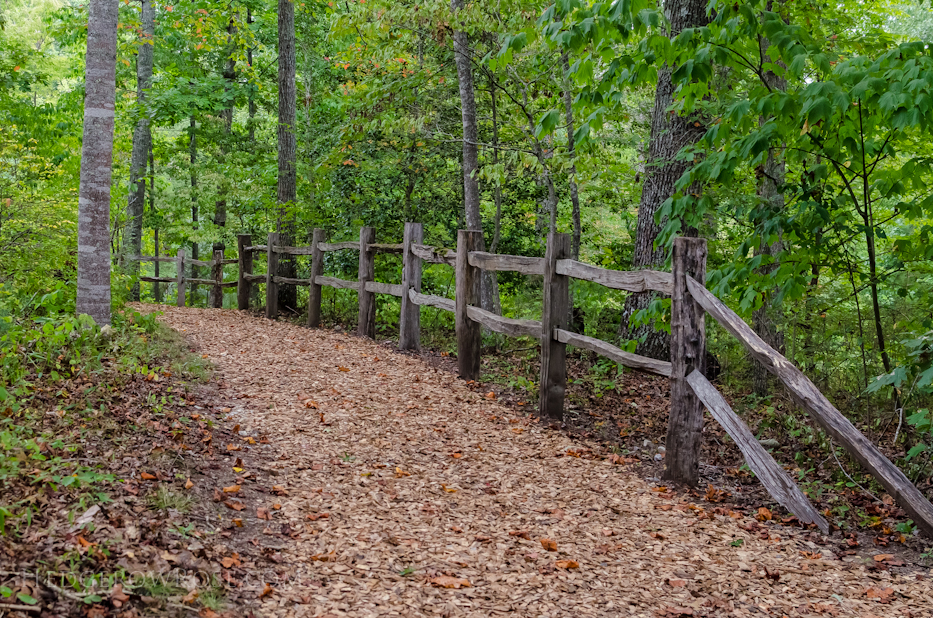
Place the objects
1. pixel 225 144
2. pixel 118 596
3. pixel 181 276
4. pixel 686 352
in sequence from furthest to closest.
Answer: pixel 225 144 → pixel 181 276 → pixel 686 352 → pixel 118 596

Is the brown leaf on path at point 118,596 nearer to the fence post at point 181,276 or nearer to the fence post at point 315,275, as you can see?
the fence post at point 315,275

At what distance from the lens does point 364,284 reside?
9.90 meters

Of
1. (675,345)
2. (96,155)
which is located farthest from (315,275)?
(675,345)

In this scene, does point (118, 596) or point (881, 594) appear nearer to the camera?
point (118, 596)

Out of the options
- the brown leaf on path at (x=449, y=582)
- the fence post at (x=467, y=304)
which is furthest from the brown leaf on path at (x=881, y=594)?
the fence post at (x=467, y=304)

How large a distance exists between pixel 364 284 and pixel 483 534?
Answer: 644 centimetres

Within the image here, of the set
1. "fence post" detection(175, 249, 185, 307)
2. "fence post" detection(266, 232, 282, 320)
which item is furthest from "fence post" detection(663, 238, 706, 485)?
"fence post" detection(175, 249, 185, 307)

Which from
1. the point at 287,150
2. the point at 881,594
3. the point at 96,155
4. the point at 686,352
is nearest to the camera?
the point at 881,594

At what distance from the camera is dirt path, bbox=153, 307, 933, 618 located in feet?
10.4

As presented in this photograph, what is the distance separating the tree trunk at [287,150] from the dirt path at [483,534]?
6.48m

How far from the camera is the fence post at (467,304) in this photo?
7637 mm

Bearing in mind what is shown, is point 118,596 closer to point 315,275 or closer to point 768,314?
point 768,314

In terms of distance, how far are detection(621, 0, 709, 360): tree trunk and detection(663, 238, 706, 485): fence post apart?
2.33 meters

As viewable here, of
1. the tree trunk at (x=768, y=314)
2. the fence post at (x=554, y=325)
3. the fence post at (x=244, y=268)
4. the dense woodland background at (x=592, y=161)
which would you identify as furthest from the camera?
the fence post at (x=244, y=268)
